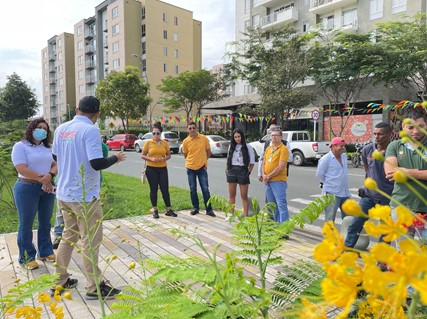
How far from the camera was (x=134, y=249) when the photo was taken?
474 centimetres

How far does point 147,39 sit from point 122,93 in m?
16.5

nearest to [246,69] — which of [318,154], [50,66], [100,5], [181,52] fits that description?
[318,154]

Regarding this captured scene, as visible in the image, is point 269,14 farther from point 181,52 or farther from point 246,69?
point 181,52

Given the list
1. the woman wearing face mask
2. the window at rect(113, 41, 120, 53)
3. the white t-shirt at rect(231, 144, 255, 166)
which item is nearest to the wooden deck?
the woman wearing face mask

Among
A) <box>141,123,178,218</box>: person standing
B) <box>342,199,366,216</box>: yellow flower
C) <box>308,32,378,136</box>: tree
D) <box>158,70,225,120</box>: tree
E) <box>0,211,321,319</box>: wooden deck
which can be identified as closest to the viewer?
<box>342,199,366,216</box>: yellow flower

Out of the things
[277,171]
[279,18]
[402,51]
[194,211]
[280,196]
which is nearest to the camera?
[277,171]

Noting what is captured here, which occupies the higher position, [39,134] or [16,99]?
[16,99]

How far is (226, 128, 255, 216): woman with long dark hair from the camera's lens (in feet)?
20.3

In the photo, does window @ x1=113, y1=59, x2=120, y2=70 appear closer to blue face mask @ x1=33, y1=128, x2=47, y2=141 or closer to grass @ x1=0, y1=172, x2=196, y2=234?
grass @ x1=0, y1=172, x2=196, y2=234

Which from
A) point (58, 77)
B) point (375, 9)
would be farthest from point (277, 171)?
point (58, 77)

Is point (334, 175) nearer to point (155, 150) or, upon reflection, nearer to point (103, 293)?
point (155, 150)

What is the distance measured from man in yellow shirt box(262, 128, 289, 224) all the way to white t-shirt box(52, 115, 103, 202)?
2.84 m

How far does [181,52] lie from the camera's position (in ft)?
174

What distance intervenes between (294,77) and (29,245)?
19.3 meters
